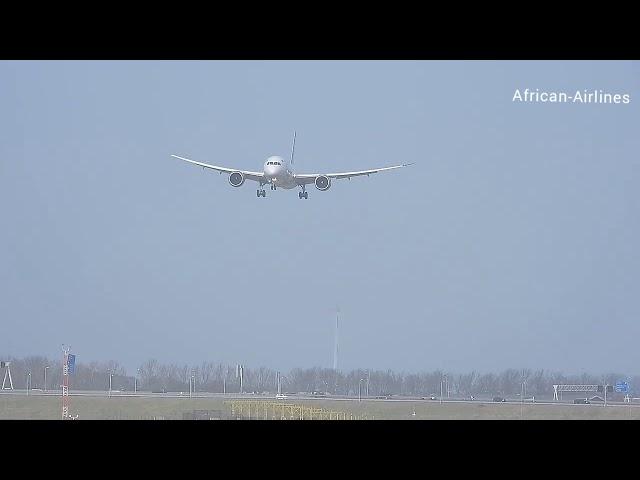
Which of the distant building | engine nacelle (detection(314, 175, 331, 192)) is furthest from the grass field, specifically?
engine nacelle (detection(314, 175, 331, 192))

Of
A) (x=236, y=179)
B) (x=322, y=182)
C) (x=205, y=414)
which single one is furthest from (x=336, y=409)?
(x=236, y=179)

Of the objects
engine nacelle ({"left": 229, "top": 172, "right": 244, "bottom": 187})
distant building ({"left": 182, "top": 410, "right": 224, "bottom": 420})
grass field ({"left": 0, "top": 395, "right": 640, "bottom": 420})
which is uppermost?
engine nacelle ({"left": 229, "top": 172, "right": 244, "bottom": 187})

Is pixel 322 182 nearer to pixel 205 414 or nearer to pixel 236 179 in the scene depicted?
pixel 236 179

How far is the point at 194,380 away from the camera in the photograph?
113 feet

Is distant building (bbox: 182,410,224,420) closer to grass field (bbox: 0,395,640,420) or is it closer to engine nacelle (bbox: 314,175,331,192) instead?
grass field (bbox: 0,395,640,420)

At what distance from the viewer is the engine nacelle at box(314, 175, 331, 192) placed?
2948 cm

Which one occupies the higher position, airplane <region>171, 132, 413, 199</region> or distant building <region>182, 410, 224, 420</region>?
airplane <region>171, 132, 413, 199</region>

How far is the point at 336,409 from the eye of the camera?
28000 mm

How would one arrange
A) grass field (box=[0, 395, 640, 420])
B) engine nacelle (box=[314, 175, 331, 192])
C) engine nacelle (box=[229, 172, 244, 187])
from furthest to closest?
1. engine nacelle (box=[314, 175, 331, 192])
2. engine nacelle (box=[229, 172, 244, 187])
3. grass field (box=[0, 395, 640, 420])

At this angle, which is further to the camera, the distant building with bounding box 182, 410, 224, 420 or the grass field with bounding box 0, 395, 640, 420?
the grass field with bounding box 0, 395, 640, 420

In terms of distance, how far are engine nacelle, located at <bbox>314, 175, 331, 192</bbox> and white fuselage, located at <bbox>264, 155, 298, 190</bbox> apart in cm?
71
